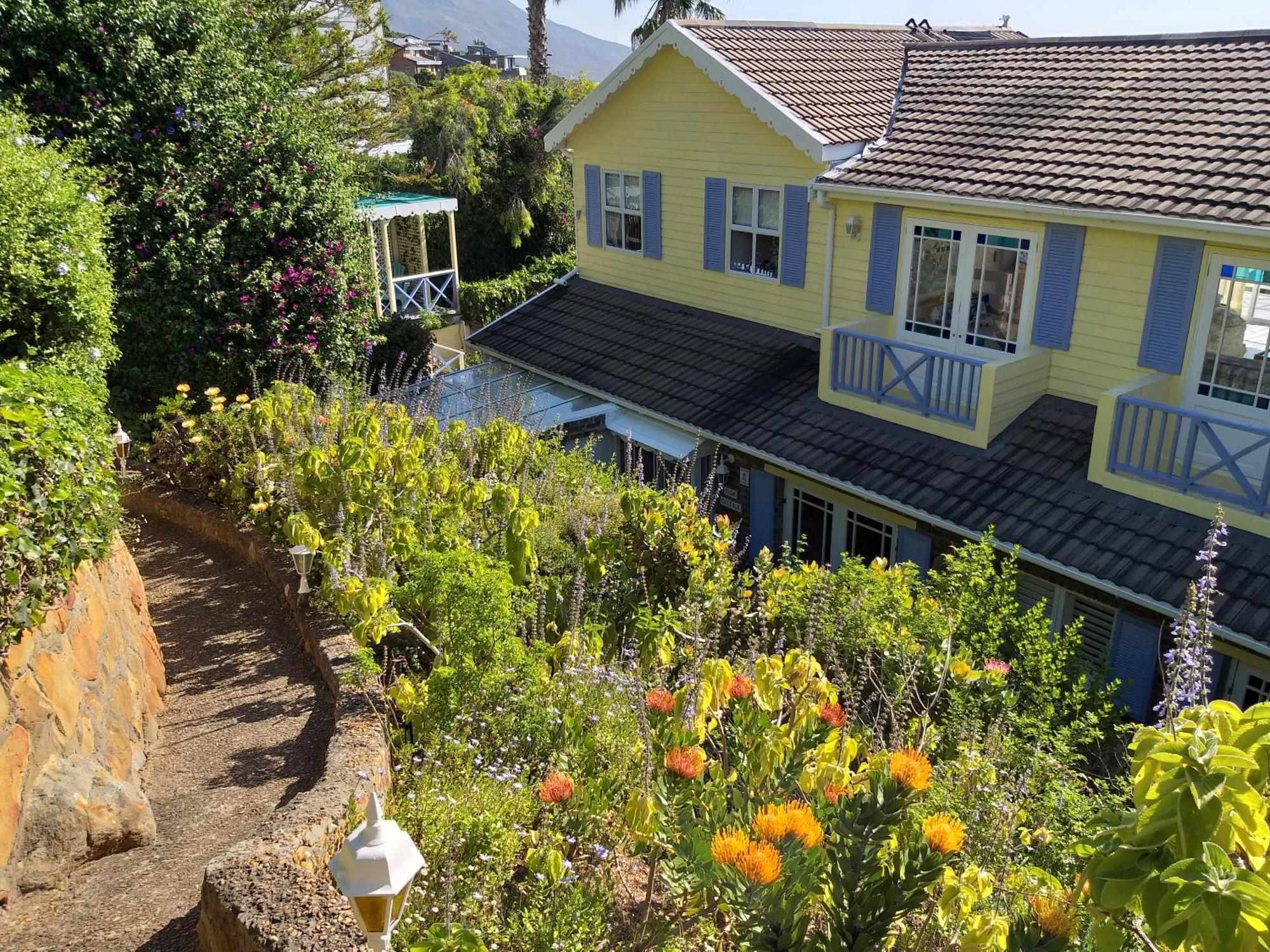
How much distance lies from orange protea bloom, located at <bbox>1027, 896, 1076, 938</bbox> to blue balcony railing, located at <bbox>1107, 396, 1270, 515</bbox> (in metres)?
6.22

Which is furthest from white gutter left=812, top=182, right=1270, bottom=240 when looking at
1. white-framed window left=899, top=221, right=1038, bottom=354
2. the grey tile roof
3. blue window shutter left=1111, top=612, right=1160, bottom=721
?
blue window shutter left=1111, top=612, right=1160, bottom=721

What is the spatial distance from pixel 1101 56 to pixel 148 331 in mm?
12159

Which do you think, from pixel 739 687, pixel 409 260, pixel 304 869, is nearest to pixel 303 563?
pixel 304 869

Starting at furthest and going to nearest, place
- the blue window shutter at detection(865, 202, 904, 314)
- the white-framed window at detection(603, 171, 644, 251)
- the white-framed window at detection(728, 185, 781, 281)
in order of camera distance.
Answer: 1. the white-framed window at detection(603, 171, 644, 251)
2. the white-framed window at detection(728, 185, 781, 281)
3. the blue window shutter at detection(865, 202, 904, 314)

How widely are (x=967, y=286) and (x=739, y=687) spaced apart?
7964 mm

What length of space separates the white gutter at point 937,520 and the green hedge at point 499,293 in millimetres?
9689

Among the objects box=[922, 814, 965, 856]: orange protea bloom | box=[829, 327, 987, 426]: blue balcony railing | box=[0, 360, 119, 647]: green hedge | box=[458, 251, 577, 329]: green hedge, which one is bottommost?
box=[458, 251, 577, 329]: green hedge

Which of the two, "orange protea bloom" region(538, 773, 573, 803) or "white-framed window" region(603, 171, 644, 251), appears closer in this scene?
"orange protea bloom" region(538, 773, 573, 803)

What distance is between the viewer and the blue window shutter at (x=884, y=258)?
11312 mm

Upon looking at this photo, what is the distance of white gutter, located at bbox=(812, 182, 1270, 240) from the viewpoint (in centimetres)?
815

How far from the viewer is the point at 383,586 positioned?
5.58 m

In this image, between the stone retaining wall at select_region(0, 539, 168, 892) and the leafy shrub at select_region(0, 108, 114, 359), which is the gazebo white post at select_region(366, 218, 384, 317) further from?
the stone retaining wall at select_region(0, 539, 168, 892)

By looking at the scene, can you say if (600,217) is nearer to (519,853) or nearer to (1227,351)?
(1227,351)

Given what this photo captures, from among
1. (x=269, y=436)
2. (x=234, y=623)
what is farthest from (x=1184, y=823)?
(x=269, y=436)
